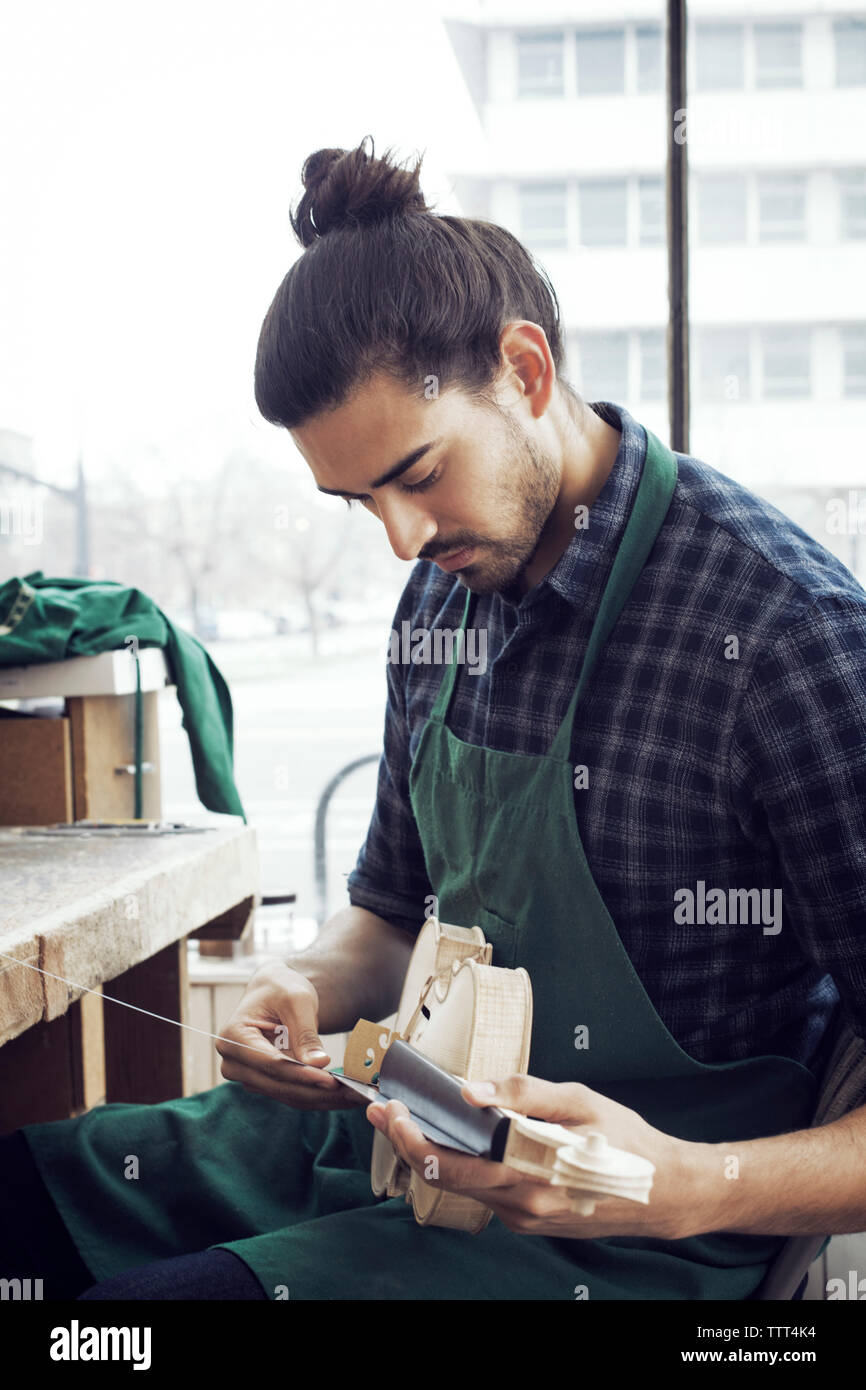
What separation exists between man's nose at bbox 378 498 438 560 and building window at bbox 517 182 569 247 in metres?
1.56

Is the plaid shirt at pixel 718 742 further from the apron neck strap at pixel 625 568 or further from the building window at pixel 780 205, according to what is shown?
the building window at pixel 780 205

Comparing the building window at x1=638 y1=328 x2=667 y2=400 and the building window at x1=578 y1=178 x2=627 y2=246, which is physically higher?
the building window at x1=578 y1=178 x2=627 y2=246

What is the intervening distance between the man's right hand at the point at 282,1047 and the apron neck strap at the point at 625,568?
0.35 m

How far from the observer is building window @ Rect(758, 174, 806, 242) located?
2.16m

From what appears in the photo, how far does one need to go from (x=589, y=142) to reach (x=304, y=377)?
1.65 m

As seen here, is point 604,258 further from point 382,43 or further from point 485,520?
point 485,520

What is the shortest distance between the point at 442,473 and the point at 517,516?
84 millimetres

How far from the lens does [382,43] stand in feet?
7.66

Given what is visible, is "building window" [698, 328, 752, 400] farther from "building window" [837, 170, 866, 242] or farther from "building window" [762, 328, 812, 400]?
"building window" [837, 170, 866, 242]

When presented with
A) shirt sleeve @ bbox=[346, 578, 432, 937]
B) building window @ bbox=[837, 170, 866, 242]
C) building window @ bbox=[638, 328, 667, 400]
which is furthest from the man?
building window @ bbox=[837, 170, 866, 242]

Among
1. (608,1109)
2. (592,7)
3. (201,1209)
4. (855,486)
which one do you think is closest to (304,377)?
(608,1109)

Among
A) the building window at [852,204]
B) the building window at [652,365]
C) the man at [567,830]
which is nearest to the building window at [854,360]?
the building window at [852,204]

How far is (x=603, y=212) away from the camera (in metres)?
2.26
